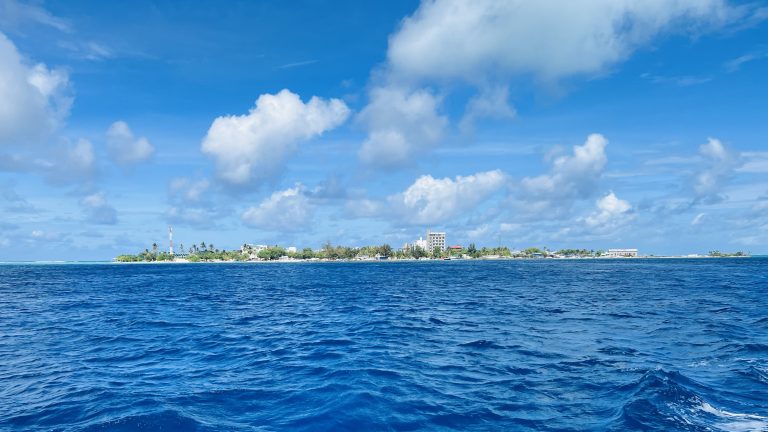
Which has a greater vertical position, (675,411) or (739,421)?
(675,411)

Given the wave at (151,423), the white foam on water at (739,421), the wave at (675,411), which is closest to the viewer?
the white foam on water at (739,421)

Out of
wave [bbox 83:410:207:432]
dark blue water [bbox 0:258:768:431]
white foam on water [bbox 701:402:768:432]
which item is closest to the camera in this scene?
white foam on water [bbox 701:402:768:432]

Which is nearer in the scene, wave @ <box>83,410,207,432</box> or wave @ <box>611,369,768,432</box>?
wave @ <box>611,369,768,432</box>

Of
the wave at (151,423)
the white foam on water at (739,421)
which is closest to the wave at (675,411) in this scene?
the white foam on water at (739,421)

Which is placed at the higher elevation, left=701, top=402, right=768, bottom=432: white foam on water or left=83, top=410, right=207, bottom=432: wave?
left=83, top=410, right=207, bottom=432: wave

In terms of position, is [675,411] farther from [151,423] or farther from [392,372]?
[151,423]

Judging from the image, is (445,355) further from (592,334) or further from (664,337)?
(664,337)

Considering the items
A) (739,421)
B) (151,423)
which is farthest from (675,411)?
(151,423)

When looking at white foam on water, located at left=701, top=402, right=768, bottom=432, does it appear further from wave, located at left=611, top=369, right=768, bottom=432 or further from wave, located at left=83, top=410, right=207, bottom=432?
wave, located at left=83, top=410, right=207, bottom=432

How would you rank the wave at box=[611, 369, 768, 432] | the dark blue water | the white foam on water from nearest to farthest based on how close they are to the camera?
the white foam on water → the wave at box=[611, 369, 768, 432] → the dark blue water

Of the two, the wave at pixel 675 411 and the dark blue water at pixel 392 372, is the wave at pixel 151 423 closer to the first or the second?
the dark blue water at pixel 392 372

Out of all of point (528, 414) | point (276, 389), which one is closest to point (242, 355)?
point (276, 389)

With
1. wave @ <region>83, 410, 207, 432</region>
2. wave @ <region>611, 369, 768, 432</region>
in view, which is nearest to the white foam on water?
wave @ <region>611, 369, 768, 432</region>

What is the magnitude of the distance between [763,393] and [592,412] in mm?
7140
